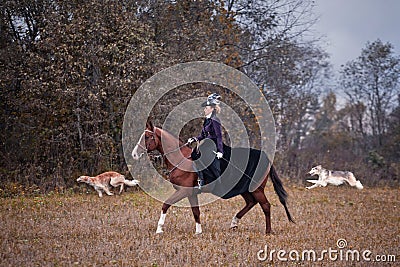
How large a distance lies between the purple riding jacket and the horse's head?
849 millimetres

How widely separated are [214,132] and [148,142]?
127 centimetres

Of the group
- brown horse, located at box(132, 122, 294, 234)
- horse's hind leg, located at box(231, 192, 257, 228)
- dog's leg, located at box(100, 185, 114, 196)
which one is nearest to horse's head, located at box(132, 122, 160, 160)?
brown horse, located at box(132, 122, 294, 234)

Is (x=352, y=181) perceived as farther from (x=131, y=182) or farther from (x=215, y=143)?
(x=215, y=143)

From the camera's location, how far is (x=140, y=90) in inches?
695

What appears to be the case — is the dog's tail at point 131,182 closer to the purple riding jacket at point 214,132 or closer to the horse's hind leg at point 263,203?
the horse's hind leg at point 263,203

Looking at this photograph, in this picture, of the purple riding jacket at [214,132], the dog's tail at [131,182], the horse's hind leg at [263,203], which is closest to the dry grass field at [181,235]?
the horse's hind leg at [263,203]

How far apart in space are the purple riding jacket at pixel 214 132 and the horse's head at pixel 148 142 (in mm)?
849

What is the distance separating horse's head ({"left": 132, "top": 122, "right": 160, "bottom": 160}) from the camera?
10.2 m

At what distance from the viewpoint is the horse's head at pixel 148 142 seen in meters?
10.2

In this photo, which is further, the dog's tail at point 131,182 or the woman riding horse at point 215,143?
the dog's tail at point 131,182

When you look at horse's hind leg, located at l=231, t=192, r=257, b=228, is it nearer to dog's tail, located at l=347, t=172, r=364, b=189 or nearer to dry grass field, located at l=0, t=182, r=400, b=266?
dry grass field, located at l=0, t=182, r=400, b=266

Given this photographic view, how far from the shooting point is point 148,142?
10.2m

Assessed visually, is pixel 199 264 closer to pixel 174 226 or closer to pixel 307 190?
pixel 174 226

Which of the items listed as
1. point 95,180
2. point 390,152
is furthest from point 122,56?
point 390,152
